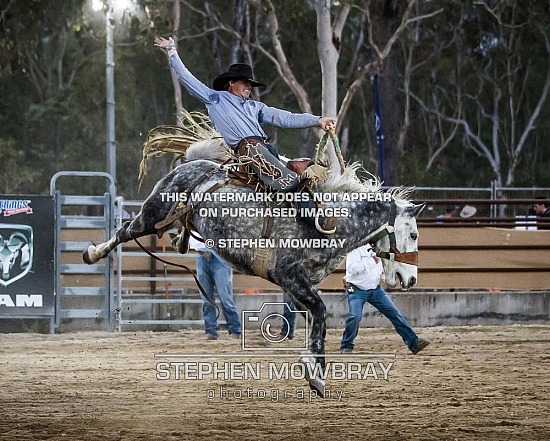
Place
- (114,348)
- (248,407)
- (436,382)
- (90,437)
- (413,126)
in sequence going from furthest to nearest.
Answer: (413,126), (114,348), (436,382), (248,407), (90,437)

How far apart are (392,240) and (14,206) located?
700 centimetres

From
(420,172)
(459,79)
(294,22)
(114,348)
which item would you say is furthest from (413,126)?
(114,348)

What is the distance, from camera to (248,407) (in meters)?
8.22

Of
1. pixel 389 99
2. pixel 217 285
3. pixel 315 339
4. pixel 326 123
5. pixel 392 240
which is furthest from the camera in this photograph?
pixel 389 99

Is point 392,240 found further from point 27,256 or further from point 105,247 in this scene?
point 27,256

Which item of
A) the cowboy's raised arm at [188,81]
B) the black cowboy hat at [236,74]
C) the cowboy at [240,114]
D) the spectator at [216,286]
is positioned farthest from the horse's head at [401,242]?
the spectator at [216,286]

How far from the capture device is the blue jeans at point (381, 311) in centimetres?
1159

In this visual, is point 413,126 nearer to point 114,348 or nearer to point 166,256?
point 166,256

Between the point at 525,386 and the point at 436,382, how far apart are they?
0.81m

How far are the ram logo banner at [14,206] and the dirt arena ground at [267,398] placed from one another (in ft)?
6.54

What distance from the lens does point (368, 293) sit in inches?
461

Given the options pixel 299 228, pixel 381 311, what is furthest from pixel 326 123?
pixel 381 311

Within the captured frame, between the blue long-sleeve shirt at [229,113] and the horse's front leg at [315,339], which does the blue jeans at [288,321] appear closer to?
the blue long-sleeve shirt at [229,113]

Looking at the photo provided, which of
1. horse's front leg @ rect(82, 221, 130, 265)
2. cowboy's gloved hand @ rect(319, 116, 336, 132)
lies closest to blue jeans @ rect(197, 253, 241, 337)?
horse's front leg @ rect(82, 221, 130, 265)
